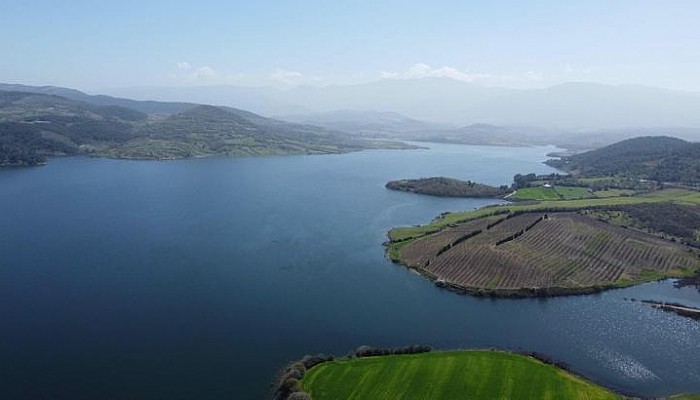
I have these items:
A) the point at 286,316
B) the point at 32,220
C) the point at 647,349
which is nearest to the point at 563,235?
the point at 647,349

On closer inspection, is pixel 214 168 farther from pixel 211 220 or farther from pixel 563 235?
pixel 563 235

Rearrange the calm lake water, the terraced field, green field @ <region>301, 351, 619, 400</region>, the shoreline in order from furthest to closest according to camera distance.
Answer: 1. the terraced field
2. the calm lake water
3. the shoreline
4. green field @ <region>301, 351, 619, 400</region>

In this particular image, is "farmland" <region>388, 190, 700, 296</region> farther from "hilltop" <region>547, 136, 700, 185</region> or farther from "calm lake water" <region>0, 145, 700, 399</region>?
"hilltop" <region>547, 136, 700, 185</region>

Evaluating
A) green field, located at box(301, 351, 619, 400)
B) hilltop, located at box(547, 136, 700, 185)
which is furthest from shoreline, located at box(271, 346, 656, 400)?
hilltop, located at box(547, 136, 700, 185)

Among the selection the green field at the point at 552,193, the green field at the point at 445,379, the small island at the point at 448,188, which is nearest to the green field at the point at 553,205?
the green field at the point at 552,193

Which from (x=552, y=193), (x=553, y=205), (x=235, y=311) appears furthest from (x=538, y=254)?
(x=552, y=193)

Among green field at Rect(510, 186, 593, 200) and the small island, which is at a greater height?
green field at Rect(510, 186, 593, 200)

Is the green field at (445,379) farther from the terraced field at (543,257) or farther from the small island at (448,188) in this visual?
the small island at (448,188)
